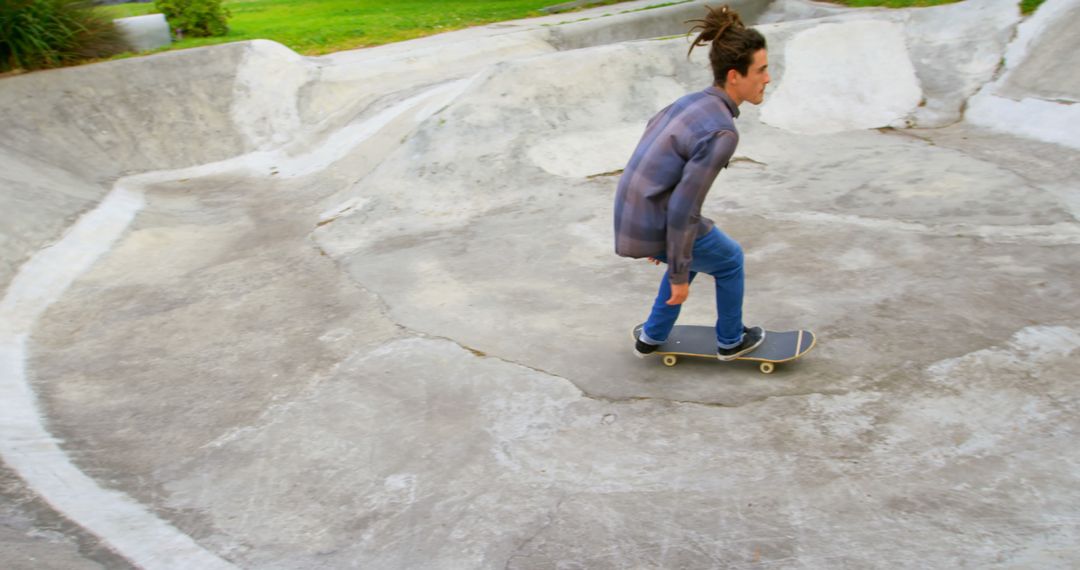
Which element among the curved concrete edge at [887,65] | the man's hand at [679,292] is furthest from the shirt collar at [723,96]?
the curved concrete edge at [887,65]

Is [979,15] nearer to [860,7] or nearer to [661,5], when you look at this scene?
[860,7]

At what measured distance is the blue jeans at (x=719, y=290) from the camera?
12.9ft

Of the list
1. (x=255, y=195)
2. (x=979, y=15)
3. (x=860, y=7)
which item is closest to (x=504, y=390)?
(x=255, y=195)

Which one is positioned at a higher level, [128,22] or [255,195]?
[128,22]

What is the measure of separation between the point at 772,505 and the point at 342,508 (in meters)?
1.82

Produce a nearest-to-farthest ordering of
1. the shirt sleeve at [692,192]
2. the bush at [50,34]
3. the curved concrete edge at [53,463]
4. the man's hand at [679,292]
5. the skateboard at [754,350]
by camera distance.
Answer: the curved concrete edge at [53,463] → the shirt sleeve at [692,192] → the man's hand at [679,292] → the skateboard at [754,350] → the bush at [50,34]

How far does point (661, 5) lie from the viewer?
589 inches

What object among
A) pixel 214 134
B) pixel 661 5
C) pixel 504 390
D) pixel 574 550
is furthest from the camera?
pixel 661 5

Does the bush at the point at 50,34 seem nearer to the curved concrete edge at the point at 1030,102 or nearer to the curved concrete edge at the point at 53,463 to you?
the curved concrete edge at the point at 53,463

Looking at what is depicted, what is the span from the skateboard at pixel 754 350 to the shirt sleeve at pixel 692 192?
2.59 feet

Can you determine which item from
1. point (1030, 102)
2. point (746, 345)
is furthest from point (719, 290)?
point (1030, 102)

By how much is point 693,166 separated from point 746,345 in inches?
46.2

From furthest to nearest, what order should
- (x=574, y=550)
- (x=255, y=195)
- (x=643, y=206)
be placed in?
(x=255, y=195) < (x=643, y=206) < (x=574, y=550)

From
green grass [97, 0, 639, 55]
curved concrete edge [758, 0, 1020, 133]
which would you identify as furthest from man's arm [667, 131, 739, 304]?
green grass [97, 0, 639, 55]
